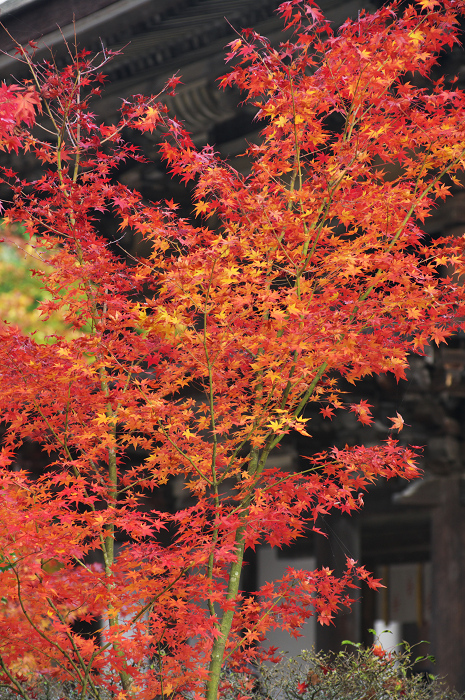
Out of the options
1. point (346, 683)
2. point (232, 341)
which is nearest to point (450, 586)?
point (346, 683)

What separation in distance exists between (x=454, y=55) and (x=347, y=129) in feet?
9.03

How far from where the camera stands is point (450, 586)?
6.52 m

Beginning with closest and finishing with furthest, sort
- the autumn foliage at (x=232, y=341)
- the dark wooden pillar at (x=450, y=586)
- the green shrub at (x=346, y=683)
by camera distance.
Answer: the autumn foliage at (x=232, y=341)
the green shrub at (x=346, y=683)
the dark wooden pillar at (x=450, y=586)

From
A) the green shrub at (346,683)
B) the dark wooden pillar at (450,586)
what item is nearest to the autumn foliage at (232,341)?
the green shrub at (346,683)

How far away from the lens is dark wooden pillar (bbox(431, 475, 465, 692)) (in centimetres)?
652

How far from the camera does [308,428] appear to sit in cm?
739

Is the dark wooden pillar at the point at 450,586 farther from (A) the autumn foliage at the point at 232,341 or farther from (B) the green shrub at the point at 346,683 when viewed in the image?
(A) the autumn foliage at the point at 232,341

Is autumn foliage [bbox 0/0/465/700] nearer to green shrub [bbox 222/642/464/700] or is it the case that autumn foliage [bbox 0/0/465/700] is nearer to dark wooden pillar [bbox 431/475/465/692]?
green shrub [bbox 222/642/464/700]

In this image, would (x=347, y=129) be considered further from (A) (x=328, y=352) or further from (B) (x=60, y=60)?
(B) (x=60, y=60)

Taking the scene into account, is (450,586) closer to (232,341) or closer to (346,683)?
(346,683)

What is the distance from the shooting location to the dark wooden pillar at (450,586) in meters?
6.52

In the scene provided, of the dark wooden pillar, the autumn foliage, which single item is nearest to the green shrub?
the dark wooden pillar

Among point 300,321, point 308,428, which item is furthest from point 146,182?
point 300,321

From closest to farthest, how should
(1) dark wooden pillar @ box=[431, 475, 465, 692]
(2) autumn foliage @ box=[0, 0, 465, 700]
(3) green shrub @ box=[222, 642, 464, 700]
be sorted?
(2) autumn foliage @ box=[0, 0, 465, 700]
(3) green shrub @ box=[222, 642, 464, 700]
(1) dark wooden pillar @ box=[431, 475, 465, 692]
